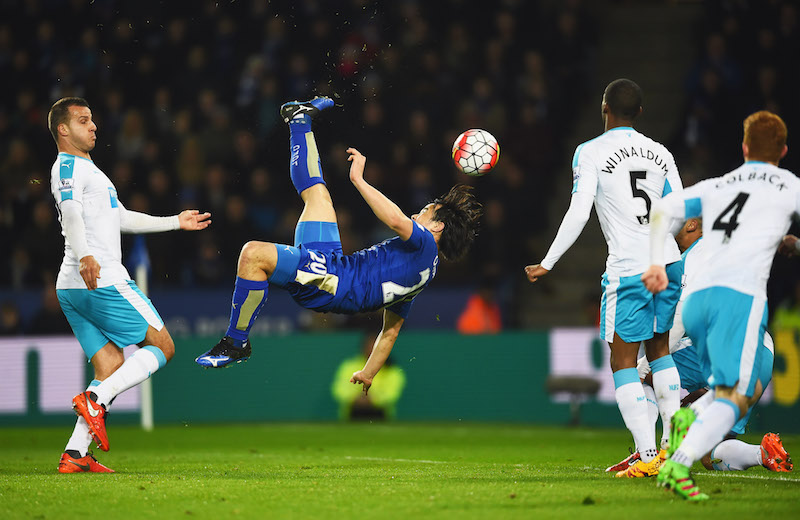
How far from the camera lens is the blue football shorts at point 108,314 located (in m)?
7.83

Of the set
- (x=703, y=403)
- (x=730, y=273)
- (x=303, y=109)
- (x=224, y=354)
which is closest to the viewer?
(x=730, y=273)

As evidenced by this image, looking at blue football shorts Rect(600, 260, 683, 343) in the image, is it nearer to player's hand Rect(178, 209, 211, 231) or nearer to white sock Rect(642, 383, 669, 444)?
white sock Rect(642, 383, 669, 444)

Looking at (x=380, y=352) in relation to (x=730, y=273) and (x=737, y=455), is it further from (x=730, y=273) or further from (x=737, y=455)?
(x=730, y=273)

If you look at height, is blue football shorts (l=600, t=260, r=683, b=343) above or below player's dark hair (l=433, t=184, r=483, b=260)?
below

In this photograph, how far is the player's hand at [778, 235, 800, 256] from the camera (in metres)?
6.24

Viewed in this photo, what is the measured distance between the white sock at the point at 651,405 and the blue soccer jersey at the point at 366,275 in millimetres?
1840

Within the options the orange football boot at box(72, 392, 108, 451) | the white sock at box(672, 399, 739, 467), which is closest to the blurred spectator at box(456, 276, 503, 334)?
the orange football boot at box(72, 392, 108, 451)

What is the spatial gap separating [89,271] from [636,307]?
3.83 meters

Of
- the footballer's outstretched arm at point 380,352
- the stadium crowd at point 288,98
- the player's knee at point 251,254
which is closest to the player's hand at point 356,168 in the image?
the player's knee at point 251,254

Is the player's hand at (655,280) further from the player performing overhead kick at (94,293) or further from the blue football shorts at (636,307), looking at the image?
the player performing overhead kick at (94,293)

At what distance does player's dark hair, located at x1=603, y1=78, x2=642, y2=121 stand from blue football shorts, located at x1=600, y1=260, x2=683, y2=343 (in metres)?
1.11

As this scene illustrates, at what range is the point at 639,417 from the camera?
7.17 m

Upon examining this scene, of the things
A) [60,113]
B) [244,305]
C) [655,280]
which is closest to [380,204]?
[244,305]

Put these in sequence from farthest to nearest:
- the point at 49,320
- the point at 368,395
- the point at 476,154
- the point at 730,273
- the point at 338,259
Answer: the point at 49,320 < the point at 368,395 < the point at 476,154 < the point at 338,259 < the point at 730,273
